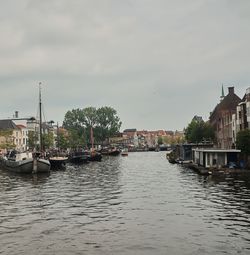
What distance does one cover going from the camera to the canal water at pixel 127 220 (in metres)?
24.6

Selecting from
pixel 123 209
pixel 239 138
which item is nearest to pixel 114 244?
pixel 123 209

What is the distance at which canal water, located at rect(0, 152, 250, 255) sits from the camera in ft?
80.6

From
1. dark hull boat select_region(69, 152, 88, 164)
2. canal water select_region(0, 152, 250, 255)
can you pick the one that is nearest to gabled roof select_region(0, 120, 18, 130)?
dark hull boat select_region(69, 152, 88, 164)

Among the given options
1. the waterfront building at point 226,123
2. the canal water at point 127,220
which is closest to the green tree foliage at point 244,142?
the canal water at point 127,220

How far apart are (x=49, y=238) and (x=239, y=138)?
48.5 m

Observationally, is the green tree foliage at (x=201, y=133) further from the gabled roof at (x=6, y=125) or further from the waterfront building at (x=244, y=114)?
the gabled roof at (x=6, y=125)

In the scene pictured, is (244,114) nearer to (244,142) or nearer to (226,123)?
(244,142)

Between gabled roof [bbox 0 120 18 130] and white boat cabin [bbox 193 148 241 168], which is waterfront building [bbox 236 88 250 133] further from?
gabled roof [bbox 0 120 18 130]

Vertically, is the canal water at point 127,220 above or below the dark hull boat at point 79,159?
below

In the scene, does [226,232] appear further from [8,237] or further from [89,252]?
[8,237]

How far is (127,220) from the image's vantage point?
3183cm

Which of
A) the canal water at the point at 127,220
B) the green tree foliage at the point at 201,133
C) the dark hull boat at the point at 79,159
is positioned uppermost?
the green tree foliage at the point at 201,133

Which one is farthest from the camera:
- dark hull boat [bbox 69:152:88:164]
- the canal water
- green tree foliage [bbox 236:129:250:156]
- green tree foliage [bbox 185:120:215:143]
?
green tree foliage [bbox 185:120:215:143]

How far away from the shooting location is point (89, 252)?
23484 millimetres
